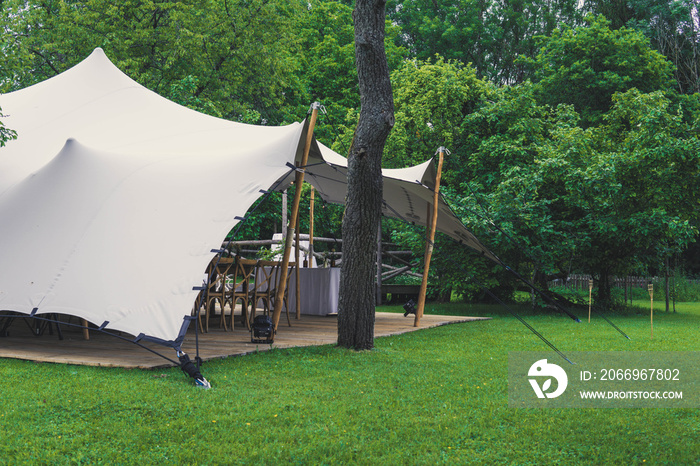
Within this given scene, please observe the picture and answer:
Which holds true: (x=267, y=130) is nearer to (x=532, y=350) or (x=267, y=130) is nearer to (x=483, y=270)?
(x=532, y=350)

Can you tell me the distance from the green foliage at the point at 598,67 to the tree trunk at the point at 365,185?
50.5 feet

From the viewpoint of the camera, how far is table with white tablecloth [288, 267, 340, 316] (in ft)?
39.3

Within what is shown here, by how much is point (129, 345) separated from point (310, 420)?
3.86 metres

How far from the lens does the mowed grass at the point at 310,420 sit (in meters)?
3.68

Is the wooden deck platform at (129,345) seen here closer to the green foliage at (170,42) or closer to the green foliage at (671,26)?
the green foliage at (170,42)

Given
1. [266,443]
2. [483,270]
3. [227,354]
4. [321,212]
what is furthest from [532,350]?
[321,212]

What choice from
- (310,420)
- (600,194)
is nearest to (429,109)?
(600,194)

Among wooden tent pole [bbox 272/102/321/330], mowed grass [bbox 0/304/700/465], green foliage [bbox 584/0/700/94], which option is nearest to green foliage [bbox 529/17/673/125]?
green foliage [bbox 584/0/700/94]

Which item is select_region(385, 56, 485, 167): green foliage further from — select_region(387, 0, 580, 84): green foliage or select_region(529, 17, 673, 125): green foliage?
select_region(387, 0, 580, 84): green foliage

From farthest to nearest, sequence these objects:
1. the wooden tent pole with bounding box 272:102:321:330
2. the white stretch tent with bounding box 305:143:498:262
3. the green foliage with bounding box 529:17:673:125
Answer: the green foliage with bounding box 529:17:673:125, the white stretch tent with bounding box 305:143:498:262, the wooden tent pole with bounding box 272:102:321:330

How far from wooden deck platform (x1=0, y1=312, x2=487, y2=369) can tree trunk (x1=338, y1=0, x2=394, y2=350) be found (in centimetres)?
73

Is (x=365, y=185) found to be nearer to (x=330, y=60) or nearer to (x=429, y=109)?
(x=429, y=109)

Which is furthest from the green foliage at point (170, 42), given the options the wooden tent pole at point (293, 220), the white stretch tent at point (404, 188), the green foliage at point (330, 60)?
the wooden tent pole at point (293, 220)

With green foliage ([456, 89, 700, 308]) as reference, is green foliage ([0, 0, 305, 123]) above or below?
above
